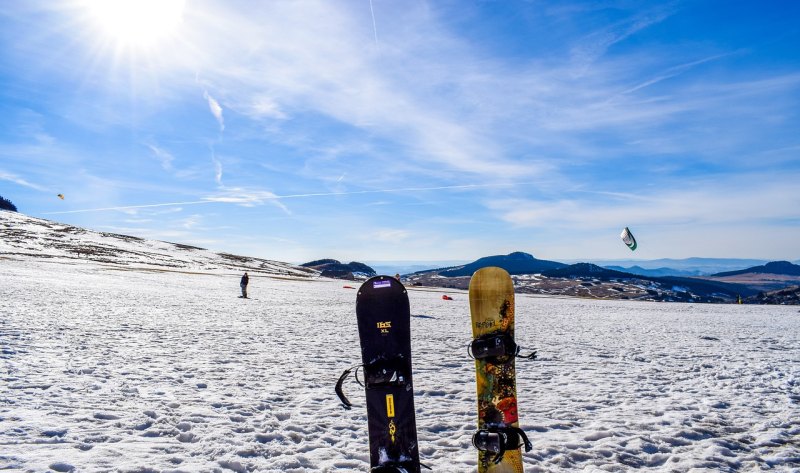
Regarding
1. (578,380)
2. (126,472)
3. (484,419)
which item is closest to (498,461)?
(484,419)

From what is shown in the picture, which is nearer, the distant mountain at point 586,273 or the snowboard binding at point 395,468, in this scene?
the snowboard binding at point 395,468

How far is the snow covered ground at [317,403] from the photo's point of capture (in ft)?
17.6

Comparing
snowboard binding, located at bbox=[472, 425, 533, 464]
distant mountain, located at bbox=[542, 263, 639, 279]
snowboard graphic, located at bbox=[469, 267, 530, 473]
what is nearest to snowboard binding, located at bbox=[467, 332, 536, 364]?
snowboard graphic, located at bbox=[469, 267, 530, 473]

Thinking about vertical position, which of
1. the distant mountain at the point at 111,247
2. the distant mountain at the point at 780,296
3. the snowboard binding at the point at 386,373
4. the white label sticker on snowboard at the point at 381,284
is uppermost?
the distant mountain at the point at 111,247

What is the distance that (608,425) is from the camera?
6715mm

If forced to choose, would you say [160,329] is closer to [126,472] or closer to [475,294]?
[126,472]

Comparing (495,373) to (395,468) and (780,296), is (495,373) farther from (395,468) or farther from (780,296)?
(780,296)

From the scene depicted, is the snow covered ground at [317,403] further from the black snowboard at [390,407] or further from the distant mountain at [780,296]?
the distant mountain at [780,296]

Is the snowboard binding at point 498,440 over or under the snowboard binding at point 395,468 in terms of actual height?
over

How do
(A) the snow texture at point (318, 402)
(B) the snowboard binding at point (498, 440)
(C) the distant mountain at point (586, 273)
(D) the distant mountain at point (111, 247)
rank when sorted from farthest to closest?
(C) the distant mountain at point (586, 273)
(D) the distant mountain at point (111, 247)
(A) the snow texture at point (318, 402)
(B) the snowboard binding at point (498, 440)

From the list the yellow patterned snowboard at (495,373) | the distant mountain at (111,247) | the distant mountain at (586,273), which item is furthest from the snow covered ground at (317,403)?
the distant mountain at (586,273)

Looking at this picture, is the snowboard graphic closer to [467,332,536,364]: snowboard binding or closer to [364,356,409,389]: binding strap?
[467,332,536,364]: snowboard binding

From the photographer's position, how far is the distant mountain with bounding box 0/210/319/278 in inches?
3091

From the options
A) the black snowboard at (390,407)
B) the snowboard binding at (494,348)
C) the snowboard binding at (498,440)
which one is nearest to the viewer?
the snowboard binding at (498,440)
